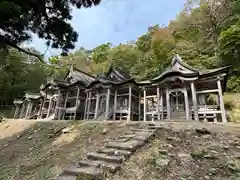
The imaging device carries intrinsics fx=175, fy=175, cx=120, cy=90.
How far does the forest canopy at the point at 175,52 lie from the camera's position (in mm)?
17750

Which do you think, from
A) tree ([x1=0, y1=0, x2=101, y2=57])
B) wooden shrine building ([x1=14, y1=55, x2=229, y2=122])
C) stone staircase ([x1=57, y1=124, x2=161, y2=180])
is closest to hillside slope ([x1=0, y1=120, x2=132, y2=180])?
stone staircase ([x1=57, y1=124, x2=161, y2=180])

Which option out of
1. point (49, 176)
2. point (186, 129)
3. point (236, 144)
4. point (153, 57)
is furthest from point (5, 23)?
point (153, 57)

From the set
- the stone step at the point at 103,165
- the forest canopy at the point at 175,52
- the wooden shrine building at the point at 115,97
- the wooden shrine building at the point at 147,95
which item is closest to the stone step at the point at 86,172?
the stone step at the point at 103,165

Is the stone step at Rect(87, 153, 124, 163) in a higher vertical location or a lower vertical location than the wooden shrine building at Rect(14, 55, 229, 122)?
lower

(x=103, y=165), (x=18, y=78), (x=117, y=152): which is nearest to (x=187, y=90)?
(x=117, y=152)

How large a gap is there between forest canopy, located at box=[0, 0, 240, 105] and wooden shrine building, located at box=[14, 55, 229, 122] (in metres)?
4.57

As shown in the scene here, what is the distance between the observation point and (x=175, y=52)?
23719 mm

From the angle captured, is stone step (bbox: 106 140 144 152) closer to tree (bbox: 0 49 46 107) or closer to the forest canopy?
the forest canopy

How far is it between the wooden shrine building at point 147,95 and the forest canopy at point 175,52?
4566 mm

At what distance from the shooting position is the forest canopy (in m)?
17.8

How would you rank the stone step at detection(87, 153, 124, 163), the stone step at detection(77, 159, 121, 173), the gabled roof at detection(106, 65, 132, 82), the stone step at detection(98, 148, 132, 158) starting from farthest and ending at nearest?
the gabled roof at detection(106, 65, 132, 82), the stone step at detection(98, 148, 132, 158), the stone step at detection(87, 153, 124, 163), the stone step at detection(77, 159, 121, 173)

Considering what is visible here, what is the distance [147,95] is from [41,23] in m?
12.8

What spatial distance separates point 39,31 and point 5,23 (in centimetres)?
164

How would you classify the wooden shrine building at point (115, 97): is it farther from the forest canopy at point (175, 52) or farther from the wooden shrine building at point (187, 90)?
the forest canopy at point (175, 52)
